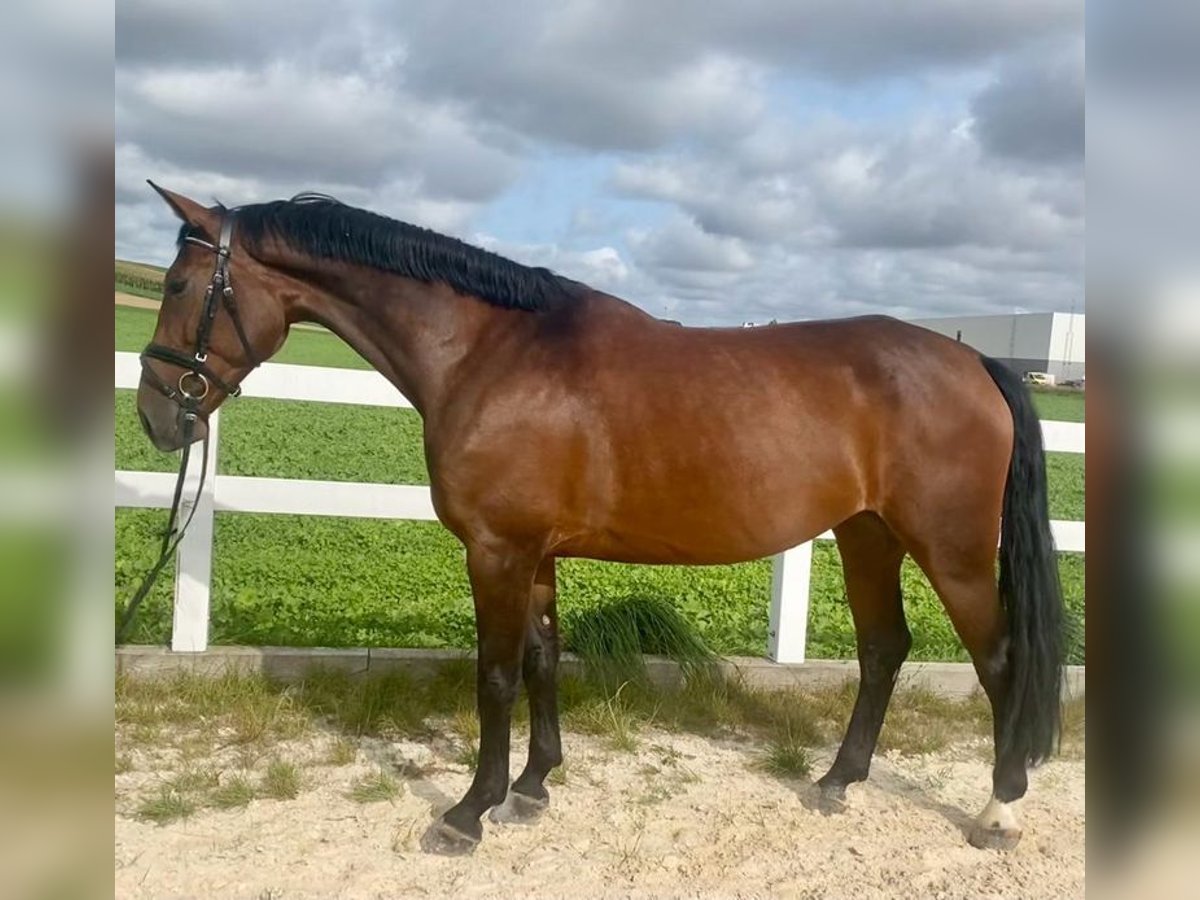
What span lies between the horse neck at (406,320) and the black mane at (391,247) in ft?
0.16

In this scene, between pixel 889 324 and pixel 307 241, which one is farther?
pixel 889 324

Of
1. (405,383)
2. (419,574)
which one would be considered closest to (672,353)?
(405,383)

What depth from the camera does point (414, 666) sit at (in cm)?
436

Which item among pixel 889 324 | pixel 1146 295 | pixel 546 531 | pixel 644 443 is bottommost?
pixel 546 531

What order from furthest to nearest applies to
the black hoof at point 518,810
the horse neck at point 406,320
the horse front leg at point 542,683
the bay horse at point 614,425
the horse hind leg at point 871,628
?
the horse hind leg at point 871,628 < the horse front leg at point 542,683 < the black hoof at point 518,810 < the horse neck at point 406,320 < the bay horse at point 614,425

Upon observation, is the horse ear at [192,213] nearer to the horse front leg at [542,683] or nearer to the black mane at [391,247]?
the black mane at [391,247]

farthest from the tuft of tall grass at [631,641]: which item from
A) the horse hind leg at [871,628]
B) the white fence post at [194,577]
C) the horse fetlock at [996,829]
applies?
the white fence post at [194,577]

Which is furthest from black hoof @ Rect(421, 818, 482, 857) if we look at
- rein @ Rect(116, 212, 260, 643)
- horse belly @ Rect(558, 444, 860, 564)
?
rein @ Rect(116, 212, 260, 643)

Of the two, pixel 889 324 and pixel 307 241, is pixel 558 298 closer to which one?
pixel 307 241

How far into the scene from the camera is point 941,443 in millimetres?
3160

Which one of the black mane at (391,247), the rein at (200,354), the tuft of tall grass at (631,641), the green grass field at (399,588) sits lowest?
the green grass field at (399,588)

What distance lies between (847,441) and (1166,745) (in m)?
2.44

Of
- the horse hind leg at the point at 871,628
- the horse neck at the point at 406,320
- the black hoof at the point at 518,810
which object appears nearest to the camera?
the horse neck at the point at 406,320

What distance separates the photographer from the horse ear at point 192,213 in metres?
2.89
